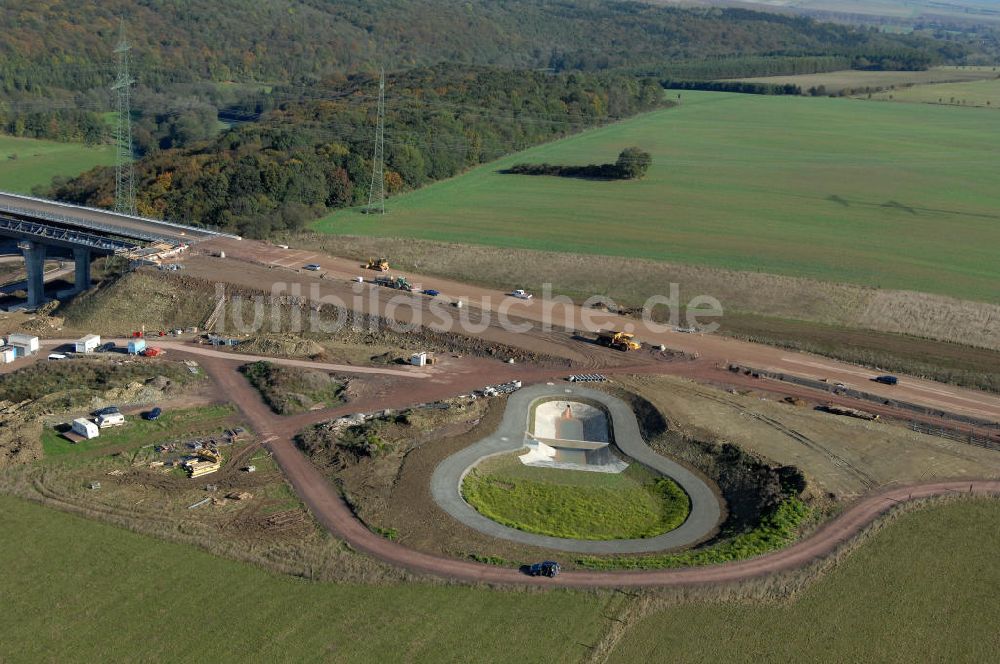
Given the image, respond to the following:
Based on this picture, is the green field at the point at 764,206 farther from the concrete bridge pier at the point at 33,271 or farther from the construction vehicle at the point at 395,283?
the concrete bridge pier at the point at 33,271

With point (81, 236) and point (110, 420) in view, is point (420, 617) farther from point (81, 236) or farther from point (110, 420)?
point (81, 236)

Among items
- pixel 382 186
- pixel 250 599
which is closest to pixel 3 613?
pixel 250 599

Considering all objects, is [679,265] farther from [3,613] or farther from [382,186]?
[3,613]

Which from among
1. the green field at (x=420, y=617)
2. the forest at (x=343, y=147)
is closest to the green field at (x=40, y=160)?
the forest at (x=343, y=147)

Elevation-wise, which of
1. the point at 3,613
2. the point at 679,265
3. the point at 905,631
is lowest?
the point at 3,613

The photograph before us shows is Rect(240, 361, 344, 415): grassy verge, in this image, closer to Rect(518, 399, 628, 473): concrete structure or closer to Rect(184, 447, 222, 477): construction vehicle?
Rect(184, 447, 222, 477): construction vehicle

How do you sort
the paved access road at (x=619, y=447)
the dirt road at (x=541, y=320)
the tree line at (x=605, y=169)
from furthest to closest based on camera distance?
the tree line at (x=605, y=169)
the dirt road at (x=541, y=320)
the paved access road at (x=619, y=447)

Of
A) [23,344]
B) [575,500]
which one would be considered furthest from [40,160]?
[575,500]
